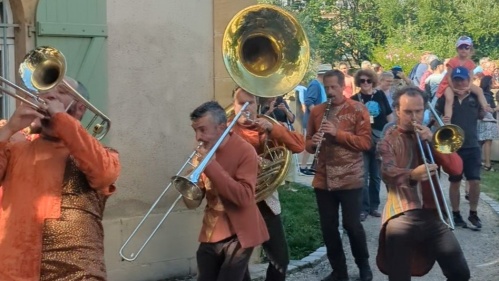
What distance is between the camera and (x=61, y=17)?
6809 millimetres

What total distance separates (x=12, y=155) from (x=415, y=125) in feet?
8.91

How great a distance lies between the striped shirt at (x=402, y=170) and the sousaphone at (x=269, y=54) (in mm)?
909

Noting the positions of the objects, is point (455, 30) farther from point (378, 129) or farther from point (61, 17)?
point (61, 17)

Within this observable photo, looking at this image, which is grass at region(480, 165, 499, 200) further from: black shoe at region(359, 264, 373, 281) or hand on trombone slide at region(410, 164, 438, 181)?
hand on trombone slide at region(410, 164, 438, 181)

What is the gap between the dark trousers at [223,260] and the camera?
5.47m

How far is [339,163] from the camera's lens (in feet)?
25.1

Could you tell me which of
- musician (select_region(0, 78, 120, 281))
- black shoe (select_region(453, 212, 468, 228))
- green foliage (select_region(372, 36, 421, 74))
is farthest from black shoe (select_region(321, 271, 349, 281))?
green foliage (select_region(372, 36, 421, 74))

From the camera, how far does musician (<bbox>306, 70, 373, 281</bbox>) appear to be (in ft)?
24.9

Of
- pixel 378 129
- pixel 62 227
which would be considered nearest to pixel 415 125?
pixel 62 227

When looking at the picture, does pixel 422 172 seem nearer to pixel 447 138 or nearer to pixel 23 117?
pixel 447 138

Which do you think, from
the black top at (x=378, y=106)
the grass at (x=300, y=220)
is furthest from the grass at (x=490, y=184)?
the black top at (x=378, y=106)

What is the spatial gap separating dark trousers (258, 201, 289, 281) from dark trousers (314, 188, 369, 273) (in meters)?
1.05

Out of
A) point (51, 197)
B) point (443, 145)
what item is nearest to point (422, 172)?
point (443, 145)

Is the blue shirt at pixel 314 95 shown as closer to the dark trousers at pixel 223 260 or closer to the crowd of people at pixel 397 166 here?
the crowd of people at pixel 397 166
